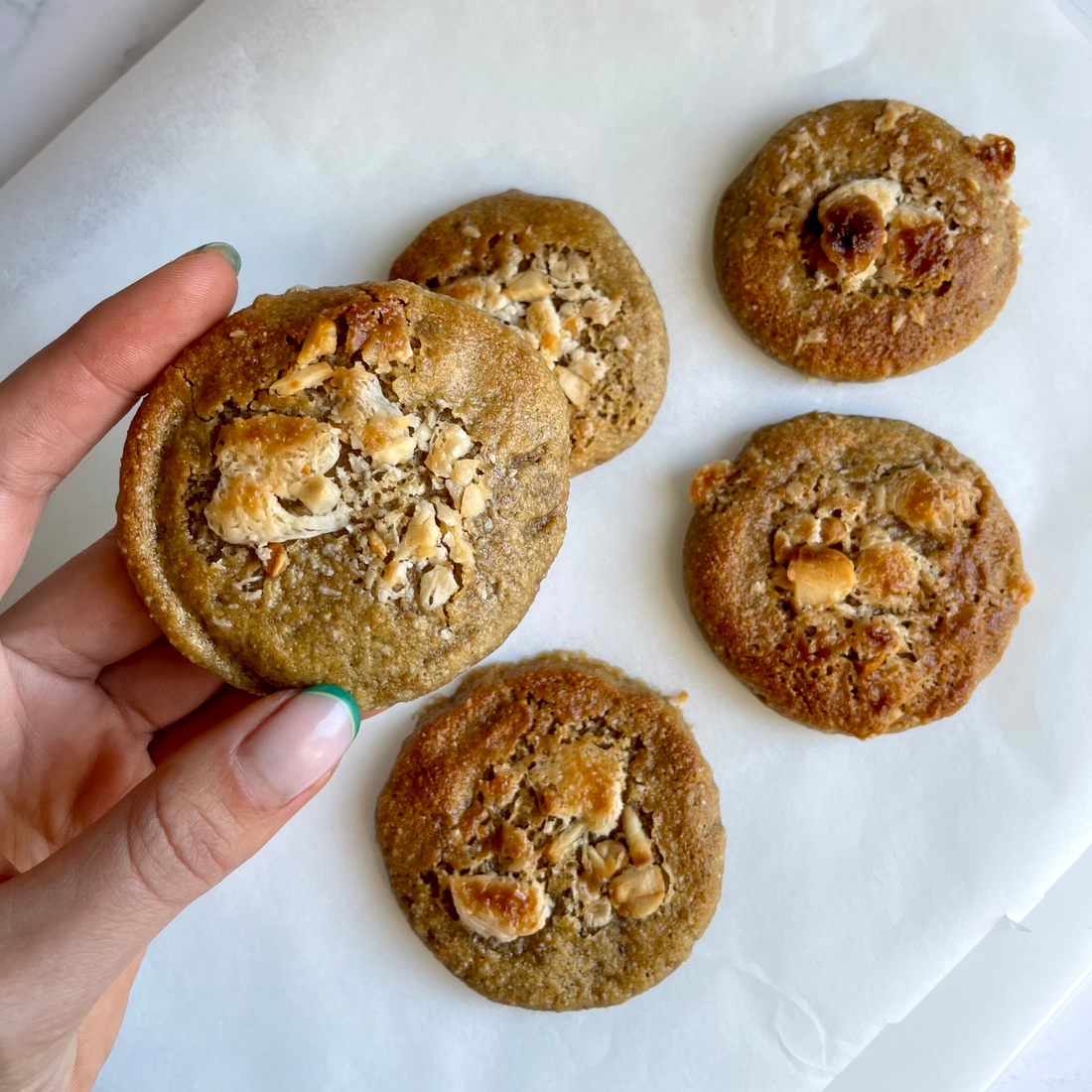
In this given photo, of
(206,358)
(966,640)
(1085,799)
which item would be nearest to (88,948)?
(206,358)

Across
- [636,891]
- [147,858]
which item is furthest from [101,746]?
[636,891]

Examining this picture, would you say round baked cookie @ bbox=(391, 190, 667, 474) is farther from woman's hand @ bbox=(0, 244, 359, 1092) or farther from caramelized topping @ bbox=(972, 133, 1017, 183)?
caramelized topping @ bbox=(972, 133, 1017, 183)

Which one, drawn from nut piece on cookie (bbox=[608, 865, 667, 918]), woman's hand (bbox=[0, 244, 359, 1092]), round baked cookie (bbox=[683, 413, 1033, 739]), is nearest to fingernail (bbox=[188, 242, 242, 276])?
woman's hand (bbox=[0, 244, 359, 1092])

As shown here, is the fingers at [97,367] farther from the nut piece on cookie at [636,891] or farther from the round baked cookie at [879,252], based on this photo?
the nut piece on cookie at [636,891]

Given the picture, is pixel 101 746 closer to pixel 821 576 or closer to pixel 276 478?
pixel 276 478

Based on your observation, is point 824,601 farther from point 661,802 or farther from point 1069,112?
point 1069,112

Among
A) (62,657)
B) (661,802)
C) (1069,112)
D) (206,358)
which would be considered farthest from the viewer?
(1069,112)
